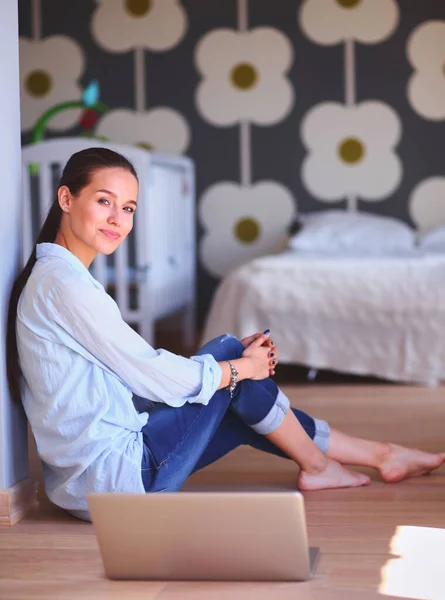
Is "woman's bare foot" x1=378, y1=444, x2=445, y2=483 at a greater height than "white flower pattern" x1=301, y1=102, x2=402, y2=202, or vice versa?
"white flower pattern" x1=301, y1=102, x2=402, y2=202

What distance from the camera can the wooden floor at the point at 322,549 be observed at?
1.40 m

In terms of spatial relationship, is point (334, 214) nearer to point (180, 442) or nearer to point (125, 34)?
point (125, 34)

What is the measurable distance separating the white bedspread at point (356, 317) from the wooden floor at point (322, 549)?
2.95 feet

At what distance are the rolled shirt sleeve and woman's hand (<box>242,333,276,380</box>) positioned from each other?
180 millimetres

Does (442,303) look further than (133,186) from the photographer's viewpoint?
Yes

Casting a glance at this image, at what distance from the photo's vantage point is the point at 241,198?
472cm

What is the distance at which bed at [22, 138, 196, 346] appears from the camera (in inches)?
142

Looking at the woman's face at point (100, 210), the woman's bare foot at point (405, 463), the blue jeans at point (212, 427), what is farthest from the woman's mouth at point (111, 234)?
the woman's bare foot at point (405, 463)

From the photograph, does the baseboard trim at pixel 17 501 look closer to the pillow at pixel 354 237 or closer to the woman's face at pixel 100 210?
the woman's face at pixel 100 210

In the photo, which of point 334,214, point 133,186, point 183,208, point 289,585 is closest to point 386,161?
point 334,214

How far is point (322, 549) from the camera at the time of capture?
62.7 inches

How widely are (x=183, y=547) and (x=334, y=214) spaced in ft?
10.3

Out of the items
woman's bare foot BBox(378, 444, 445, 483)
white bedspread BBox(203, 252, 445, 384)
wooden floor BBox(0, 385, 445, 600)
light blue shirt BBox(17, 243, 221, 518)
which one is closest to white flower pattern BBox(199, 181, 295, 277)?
white bedspread BBox(203, 252, 445, 384)

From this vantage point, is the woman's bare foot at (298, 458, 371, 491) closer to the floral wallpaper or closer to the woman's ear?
the woman's ear
